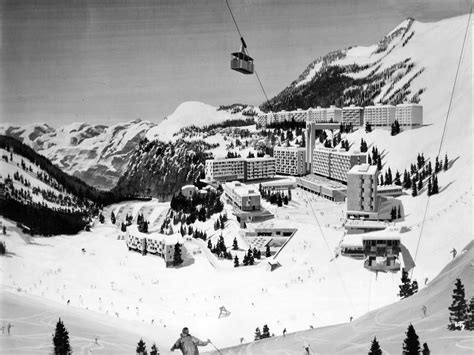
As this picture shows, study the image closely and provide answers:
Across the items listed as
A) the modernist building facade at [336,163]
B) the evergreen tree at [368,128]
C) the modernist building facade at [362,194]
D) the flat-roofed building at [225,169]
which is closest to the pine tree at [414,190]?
the modernist building facade at [362,194]

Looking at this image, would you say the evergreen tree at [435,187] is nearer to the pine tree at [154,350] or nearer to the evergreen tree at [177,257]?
the evergreen tree at [177,257]

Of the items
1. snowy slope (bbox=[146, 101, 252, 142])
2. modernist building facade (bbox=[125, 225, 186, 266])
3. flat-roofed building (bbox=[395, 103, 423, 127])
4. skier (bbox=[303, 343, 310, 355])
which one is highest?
flat-roofed building (bbox=[395, 103, 423, 127])

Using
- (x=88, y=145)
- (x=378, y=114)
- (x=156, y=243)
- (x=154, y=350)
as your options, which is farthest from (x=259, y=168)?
(x=154, y=350)

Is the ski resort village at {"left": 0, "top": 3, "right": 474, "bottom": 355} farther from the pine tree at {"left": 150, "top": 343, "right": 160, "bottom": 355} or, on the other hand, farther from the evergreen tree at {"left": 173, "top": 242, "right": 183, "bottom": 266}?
the pine tree at {"left": 150, "top": 343, "right": 160, "bottom": 355}

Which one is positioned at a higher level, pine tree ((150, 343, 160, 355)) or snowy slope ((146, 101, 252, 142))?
snowy slope ((146, 101, 252, 142))

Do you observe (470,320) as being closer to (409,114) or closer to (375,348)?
(375,348)

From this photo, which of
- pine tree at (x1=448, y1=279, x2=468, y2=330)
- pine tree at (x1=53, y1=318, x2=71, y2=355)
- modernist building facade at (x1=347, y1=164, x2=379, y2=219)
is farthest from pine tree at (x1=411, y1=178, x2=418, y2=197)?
pine tree at (x1=53, y1=318, x2=71, y2=355)
